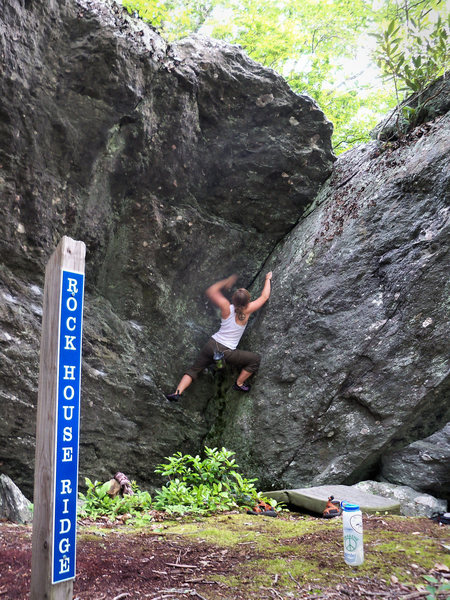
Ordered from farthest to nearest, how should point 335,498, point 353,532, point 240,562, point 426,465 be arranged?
1. point 426,465
2. point 335,498
3. point 240,562
4. point 353,532

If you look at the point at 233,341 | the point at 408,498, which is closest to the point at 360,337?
the point at 233,341

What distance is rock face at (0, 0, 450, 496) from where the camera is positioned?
18.9 feet

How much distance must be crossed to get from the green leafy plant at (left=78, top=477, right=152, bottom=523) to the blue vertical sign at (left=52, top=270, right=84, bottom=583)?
260cm

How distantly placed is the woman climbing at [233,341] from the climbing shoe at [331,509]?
2258 millimetres

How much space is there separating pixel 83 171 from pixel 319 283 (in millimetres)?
3658

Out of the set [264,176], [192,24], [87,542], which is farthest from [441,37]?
[192,24]

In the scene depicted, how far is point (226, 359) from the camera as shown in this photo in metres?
6.92

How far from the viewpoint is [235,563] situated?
10.9 feet

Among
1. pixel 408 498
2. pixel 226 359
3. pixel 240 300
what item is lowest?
pixel 408 498

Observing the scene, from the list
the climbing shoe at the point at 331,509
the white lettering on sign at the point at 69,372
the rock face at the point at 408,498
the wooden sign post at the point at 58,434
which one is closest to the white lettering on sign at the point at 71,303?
the wooden sign post at the point at 58,434

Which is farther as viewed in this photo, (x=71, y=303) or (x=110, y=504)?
(x=110, y=504)

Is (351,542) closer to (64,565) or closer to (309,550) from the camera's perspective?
(309,550)

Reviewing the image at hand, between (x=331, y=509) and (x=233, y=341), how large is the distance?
115 inches

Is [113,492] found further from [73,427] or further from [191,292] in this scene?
[73,427]
